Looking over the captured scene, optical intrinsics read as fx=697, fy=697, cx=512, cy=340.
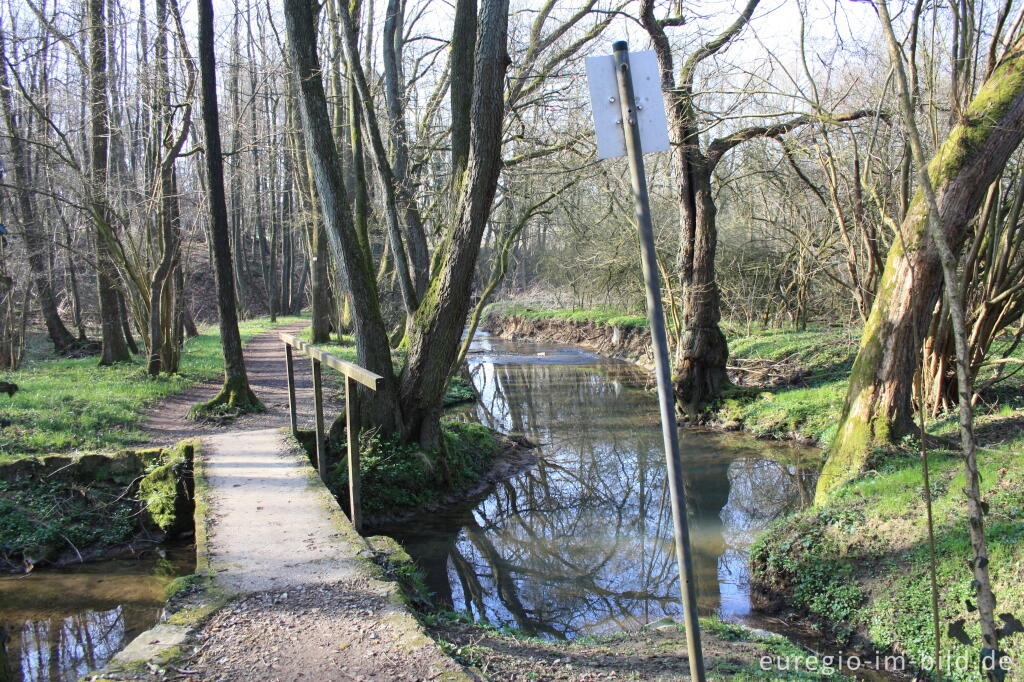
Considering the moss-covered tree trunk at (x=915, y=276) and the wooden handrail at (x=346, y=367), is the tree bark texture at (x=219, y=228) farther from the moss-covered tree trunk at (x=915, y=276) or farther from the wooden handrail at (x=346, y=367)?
the moss-covered tree trunk at (x=915, y=276)

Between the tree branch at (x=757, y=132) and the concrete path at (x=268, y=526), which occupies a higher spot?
the tree branch at (x=757, y=132)

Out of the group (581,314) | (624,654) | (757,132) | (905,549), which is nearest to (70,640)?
(624,654)

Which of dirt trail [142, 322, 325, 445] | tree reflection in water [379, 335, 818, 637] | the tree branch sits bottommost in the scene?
tree reflection in water [379, 335, 818, 637]

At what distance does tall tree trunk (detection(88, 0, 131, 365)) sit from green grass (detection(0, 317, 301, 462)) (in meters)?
0.64

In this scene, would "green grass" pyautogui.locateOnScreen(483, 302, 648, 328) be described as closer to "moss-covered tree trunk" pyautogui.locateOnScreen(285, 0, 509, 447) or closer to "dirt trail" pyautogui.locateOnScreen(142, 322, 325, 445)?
"dirt trail" pyautogui.locateOnScreen(142, 322, 325, 445)

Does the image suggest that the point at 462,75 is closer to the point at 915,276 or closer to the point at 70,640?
the point at 915,276

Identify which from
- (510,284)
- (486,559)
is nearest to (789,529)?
(486,559)

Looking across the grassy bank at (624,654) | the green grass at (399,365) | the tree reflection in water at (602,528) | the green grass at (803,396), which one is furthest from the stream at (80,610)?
the green grass at (803,396)

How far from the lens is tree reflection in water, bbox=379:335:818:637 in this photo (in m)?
6.09

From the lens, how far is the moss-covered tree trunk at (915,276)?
6.00 m

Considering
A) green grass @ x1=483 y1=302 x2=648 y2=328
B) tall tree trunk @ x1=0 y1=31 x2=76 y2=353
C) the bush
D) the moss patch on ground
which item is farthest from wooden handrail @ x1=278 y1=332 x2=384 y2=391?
green grass @ x1=483 y1=302 x2=648 y2=328

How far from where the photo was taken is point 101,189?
12.1 metres

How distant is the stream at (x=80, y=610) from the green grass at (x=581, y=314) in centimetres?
1705

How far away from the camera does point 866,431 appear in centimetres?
694
